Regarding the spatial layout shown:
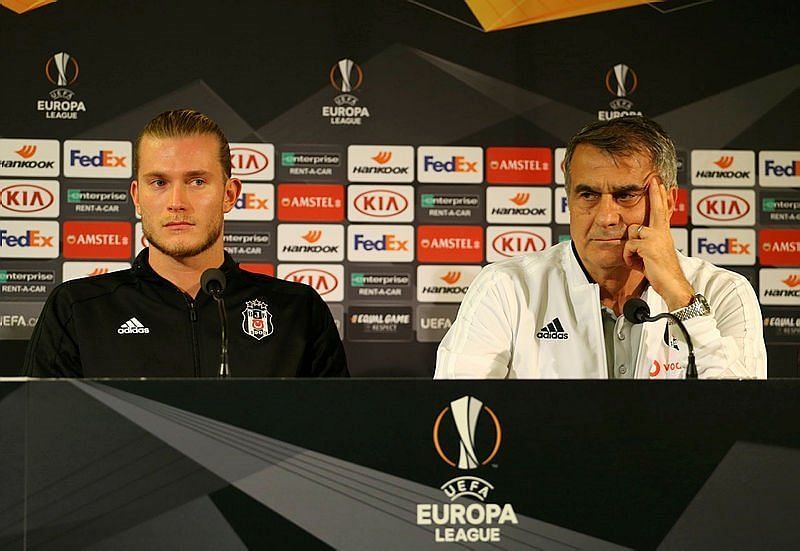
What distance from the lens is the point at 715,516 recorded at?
4.74 feet

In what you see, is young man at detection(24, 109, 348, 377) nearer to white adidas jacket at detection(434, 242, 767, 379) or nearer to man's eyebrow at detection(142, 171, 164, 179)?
man's eyebrow at detection(142, 171, 164, 179)

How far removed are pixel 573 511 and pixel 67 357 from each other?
153 centimetres

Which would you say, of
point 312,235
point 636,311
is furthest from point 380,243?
point 636,311

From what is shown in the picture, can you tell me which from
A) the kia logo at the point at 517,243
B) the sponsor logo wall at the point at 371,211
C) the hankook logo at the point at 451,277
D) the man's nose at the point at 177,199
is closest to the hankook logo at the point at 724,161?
the sponsor logo wall at the point at 371,211

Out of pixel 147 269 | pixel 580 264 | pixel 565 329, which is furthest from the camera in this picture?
pixel 147 269

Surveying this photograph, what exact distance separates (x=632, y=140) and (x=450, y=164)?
1398 mm

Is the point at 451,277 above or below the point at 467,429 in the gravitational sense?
above

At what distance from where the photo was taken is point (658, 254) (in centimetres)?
241

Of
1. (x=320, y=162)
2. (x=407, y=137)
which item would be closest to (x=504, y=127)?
(x=407, y=137)

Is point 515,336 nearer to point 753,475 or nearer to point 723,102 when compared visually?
point 753,475

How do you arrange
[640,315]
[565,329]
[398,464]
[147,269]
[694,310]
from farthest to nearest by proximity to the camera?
[147,269]
[565,329]
[694,310]
[640,315]
[398,464]

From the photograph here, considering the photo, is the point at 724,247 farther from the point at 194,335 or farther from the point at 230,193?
the point at 194,335

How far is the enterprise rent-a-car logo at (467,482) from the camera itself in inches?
56.1

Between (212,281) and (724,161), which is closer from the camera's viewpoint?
(212,281)
